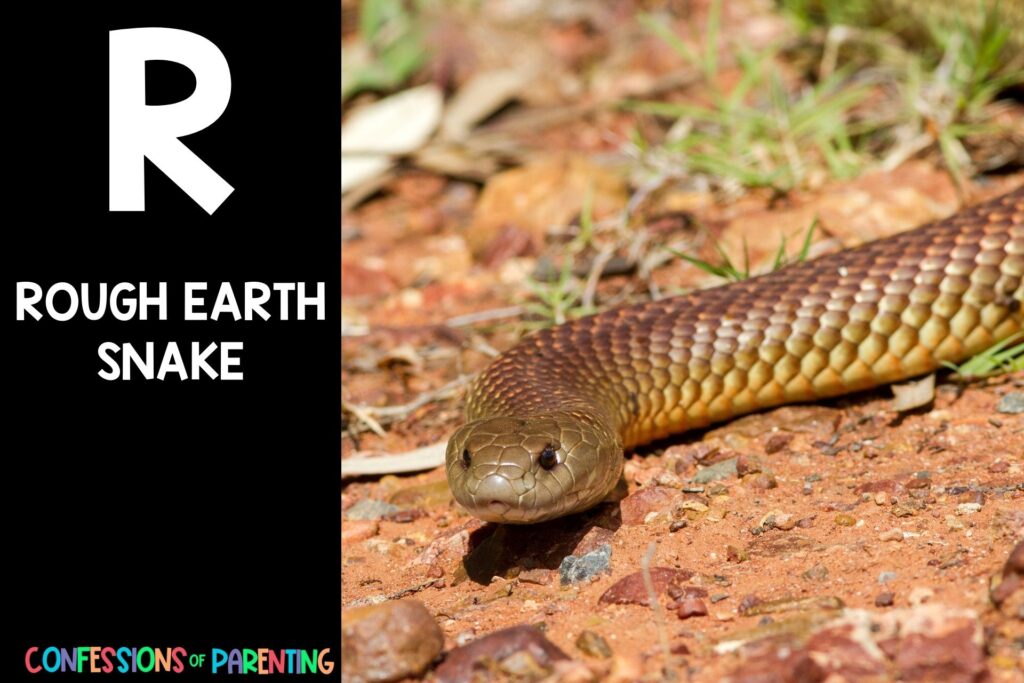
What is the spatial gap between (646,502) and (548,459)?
0.54 meters

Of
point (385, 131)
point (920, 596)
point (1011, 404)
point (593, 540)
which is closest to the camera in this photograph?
point (920, 596)

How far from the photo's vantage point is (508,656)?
11.3ft

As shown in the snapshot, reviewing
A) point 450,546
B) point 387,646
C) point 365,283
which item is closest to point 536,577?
point 450,546

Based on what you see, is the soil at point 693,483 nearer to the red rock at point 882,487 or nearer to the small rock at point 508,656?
the red rock at point 882,487

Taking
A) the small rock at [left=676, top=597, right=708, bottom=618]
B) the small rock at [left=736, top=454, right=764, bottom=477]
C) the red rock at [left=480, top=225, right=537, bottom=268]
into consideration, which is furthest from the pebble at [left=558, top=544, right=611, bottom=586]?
the red rock at [left=480, top=225, right=537, bottom=268]

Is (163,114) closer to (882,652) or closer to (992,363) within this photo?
(992,363)

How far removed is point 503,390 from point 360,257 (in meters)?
3.20

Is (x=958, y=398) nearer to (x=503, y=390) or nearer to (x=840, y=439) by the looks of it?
(x=840, y=439)

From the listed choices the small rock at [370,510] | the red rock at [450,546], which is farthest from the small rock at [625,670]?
the small rock at [370,510]

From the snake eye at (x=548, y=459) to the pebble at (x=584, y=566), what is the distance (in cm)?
30

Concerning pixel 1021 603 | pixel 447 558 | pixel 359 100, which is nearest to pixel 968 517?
pixel 1021 603

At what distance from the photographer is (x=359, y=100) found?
934 centimetres

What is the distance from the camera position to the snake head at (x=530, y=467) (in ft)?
13.8

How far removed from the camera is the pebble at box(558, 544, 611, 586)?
13.7ft
